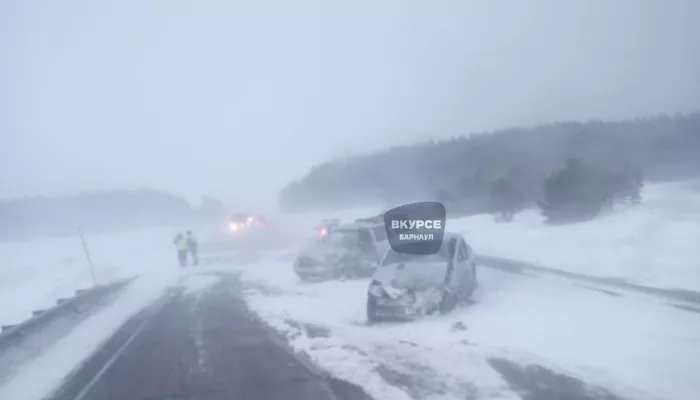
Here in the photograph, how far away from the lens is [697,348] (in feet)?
28.3

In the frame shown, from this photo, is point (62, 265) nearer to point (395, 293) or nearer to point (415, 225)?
point (395, 293)

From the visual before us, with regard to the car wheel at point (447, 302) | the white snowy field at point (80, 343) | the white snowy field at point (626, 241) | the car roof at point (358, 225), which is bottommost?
the white snowy field at point (626, 241)

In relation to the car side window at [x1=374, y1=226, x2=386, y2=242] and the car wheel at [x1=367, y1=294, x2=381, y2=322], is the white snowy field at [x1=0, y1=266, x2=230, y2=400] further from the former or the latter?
the car side window at [x1=374, y1=226, x2=386, y2=242]

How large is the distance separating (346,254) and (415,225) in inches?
473

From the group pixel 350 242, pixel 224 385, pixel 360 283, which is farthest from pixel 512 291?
pixel 224 385

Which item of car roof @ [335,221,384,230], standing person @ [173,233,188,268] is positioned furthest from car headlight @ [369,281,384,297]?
standing person @ [173,233,188,268]

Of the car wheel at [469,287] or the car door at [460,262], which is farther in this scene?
the car wheel at [469,287]

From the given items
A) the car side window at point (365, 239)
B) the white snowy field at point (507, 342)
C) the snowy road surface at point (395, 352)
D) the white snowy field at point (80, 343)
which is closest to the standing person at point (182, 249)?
the white snowy field at point (80, 343)

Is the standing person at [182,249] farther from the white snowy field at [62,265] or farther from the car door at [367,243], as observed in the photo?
the car door at [367,243]

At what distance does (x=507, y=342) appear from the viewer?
32.3 ft

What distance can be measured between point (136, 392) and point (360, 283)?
35.2 ft

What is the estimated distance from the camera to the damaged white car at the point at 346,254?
1936cm

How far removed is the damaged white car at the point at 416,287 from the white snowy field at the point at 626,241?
6.12m

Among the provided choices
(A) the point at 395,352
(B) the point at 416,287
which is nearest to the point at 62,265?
(B) the point at 416,287
